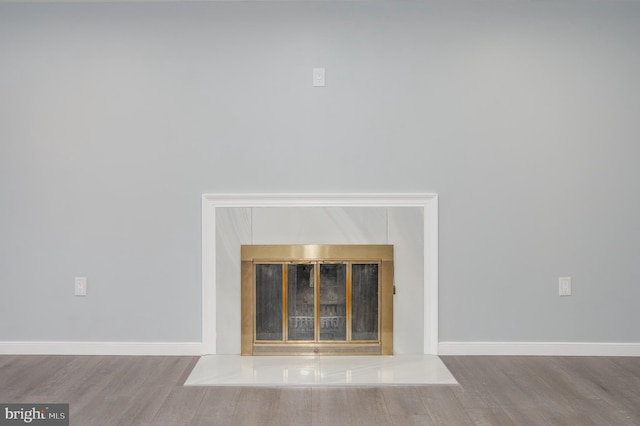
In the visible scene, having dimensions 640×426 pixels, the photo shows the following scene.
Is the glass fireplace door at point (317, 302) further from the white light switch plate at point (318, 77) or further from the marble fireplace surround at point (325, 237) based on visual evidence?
the white light switch plate at point (318, 77)

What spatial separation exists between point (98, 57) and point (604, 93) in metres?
2.95

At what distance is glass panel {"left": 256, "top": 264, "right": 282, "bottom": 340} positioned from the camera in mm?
3412

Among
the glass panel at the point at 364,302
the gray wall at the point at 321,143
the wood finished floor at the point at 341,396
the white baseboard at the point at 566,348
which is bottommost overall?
the wood finished floor at the point at 341,396

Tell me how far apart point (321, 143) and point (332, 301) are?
94 cm

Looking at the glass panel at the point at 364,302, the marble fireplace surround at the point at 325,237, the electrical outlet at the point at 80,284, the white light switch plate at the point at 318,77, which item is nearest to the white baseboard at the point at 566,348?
the marble fireplace surround at the point at 325,237

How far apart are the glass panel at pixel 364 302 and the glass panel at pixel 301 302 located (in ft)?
0.80

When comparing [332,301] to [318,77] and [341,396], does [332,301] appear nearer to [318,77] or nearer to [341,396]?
[341,396]

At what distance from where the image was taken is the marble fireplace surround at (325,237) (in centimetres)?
337

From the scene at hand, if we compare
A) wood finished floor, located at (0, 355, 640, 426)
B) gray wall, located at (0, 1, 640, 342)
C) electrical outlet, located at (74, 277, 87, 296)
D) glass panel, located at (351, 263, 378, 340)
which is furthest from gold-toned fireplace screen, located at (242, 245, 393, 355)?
electrical outlet, located at (74, 277, 87, 296)

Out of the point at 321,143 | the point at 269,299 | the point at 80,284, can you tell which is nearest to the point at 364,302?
the point at 269,299

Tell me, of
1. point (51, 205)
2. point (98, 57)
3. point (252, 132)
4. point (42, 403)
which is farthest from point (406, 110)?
point (42, 403)

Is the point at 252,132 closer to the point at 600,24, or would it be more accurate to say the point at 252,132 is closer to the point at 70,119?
the point at 70,119

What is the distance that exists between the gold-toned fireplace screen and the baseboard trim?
0.34 meters

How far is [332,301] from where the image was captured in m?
3.43
